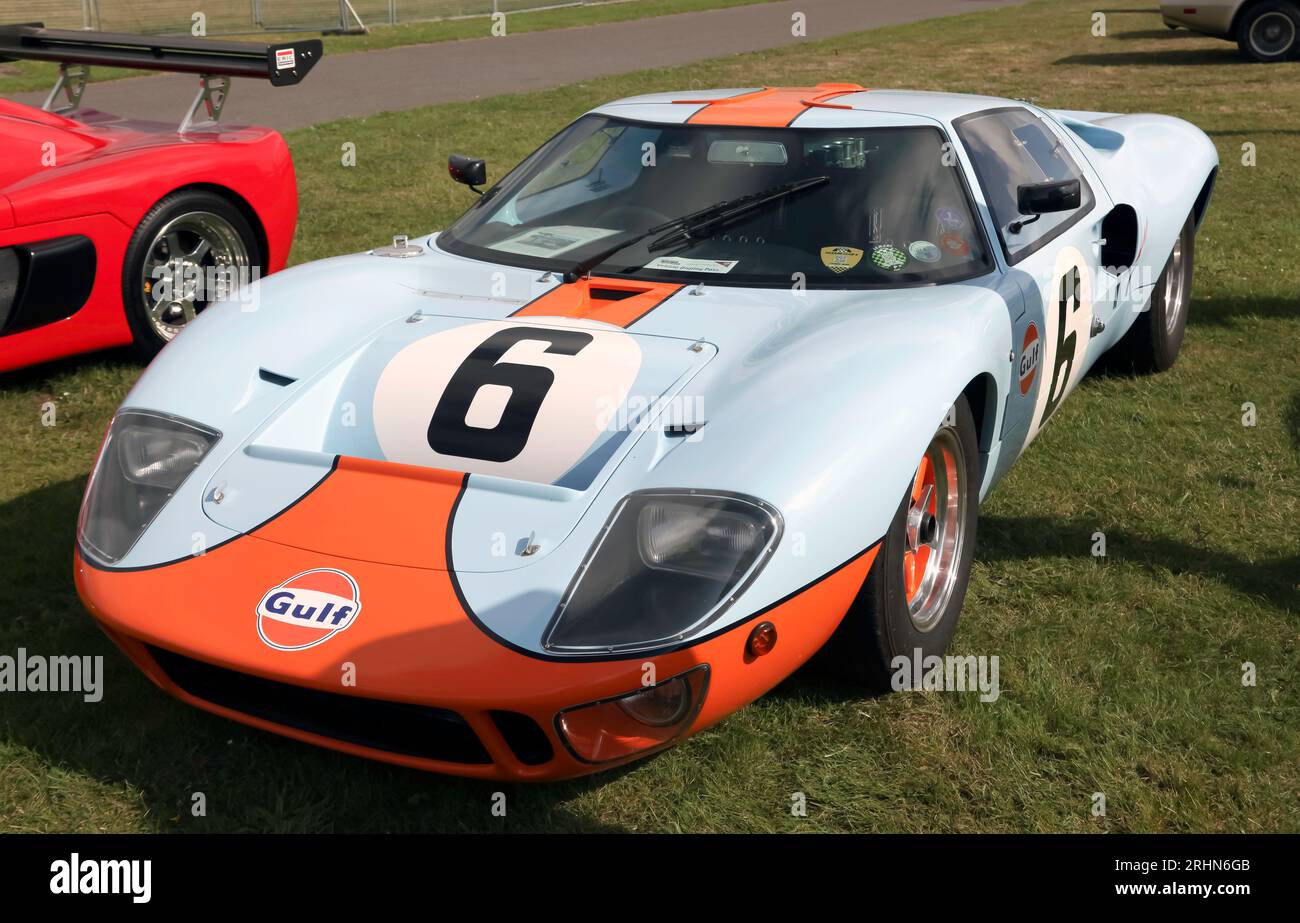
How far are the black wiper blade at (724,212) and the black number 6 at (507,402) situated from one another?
614mm

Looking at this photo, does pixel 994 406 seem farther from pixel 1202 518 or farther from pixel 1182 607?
pixel 1202 518

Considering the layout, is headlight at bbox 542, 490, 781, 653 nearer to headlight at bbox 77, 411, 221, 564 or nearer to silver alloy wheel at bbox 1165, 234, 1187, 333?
headlight at bbox 77, 411, 221, 564

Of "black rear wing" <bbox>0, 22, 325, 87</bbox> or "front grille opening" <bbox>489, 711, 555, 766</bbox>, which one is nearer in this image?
"front grille opening" <bbox>489, 711, 555, 766</bbox>

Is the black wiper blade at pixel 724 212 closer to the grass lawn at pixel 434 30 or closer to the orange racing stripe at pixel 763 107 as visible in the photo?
the orange racing stripe at pixel 763 107

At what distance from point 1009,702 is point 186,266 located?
3590 millimetres

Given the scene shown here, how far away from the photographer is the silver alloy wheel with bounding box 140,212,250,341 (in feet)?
16.1

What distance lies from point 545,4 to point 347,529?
21916 mm

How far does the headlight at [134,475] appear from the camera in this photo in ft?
8.94

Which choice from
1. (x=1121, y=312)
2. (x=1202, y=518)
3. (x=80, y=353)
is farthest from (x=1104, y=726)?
(x=80, y=353)

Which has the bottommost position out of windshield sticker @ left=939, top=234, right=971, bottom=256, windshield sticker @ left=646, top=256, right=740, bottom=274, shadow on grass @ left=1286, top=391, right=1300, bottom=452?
shadow on grass @ left=1286, top=391, right=1300, bottom=452

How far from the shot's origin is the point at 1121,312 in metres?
4.39

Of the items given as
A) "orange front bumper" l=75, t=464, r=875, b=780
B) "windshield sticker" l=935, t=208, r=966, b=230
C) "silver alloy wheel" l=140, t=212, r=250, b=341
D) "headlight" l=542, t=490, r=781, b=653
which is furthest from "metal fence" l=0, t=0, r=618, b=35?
"headlight" l=542, t=490, r=781, b=653

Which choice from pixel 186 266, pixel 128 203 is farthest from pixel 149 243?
pixel 186 266

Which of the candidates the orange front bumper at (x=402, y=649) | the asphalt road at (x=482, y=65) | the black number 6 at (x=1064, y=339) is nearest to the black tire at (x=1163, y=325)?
the black number 6 at (x=1064, y=339)
